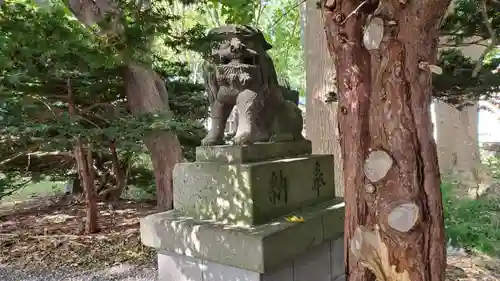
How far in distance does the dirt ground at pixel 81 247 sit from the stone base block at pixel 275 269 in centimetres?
146

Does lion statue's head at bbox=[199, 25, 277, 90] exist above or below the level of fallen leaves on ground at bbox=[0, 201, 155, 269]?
above

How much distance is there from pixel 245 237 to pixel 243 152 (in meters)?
0.60

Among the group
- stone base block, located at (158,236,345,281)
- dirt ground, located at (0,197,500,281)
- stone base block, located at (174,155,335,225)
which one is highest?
stone base block, located at (174,155,335,225)

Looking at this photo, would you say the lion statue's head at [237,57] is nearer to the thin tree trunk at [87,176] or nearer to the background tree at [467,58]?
the background tree at [467,58]

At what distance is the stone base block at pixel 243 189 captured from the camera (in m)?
2.40

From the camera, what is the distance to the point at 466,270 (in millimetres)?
3855

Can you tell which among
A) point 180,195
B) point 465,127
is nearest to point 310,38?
point 180,195

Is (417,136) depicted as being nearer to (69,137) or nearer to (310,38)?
(310,38)

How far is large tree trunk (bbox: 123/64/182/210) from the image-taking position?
496cm

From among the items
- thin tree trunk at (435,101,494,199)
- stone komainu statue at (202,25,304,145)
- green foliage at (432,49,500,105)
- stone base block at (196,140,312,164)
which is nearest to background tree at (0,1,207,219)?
stone komainu statue at (202,25,304,145)

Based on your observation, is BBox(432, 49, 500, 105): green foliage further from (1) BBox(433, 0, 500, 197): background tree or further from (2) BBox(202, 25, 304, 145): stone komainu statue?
(2) BBox(202, 25, 304, 145): stone komainu statue

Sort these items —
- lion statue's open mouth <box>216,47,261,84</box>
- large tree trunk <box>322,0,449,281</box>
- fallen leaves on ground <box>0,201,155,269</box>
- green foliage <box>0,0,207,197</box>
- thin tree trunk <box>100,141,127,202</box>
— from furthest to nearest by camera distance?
thin tree trunk <box>100,141,127,202</box>
fallen leaves on ground <box>0,201,155,269</box>
green foliage <box>0,0,207,197</box>
lion statue's open mouth <box>216,47,261,84</box>
large tree trunk <box>322,0,449,281</box>

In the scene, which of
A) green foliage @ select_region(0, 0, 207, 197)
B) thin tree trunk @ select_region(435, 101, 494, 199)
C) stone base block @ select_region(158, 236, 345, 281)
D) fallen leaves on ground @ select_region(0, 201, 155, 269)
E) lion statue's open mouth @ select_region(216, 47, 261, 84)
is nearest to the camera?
stone base block @ select_region(158, 236, 345, 281)

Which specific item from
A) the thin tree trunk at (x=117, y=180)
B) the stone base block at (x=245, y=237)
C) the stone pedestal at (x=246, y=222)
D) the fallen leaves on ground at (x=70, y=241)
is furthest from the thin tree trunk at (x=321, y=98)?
the thin tree trunk at (x=117, y=180)
